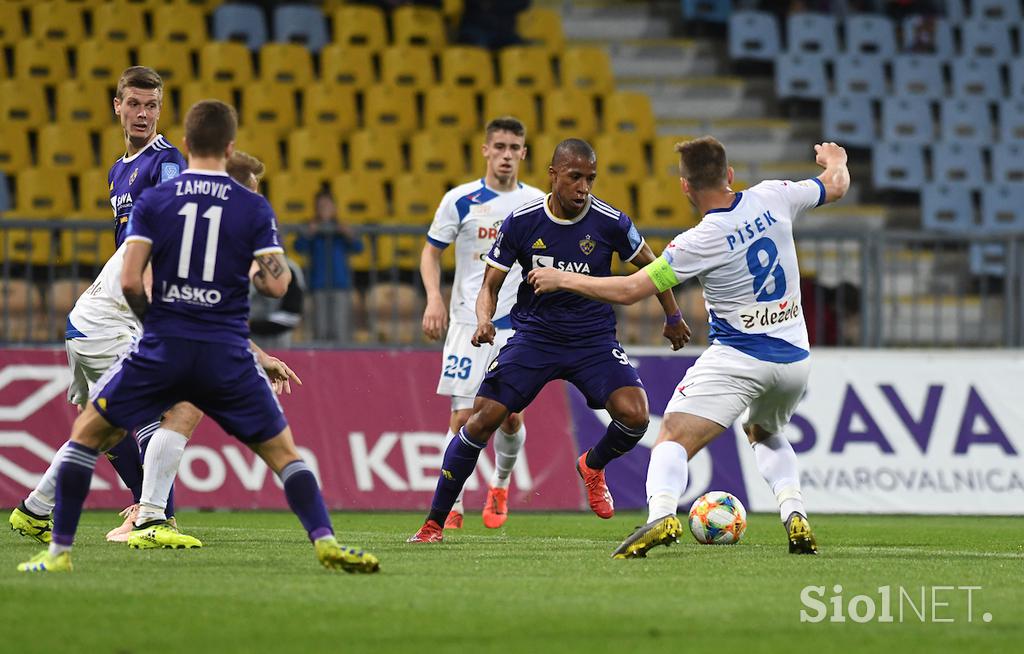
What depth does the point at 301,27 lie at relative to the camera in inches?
822

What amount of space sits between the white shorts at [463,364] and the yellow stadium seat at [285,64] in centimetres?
998

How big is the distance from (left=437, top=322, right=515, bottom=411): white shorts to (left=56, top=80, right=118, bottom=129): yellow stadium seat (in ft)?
31.5

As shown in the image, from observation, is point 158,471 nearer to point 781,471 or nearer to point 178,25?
point 781,471

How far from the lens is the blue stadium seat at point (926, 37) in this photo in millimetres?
22375

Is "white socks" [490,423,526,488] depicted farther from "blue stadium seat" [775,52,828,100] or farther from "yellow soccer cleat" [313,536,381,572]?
"blue stadium seat" [775,52,828,100]

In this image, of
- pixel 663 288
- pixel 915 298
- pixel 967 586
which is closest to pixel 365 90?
pixel 915 298

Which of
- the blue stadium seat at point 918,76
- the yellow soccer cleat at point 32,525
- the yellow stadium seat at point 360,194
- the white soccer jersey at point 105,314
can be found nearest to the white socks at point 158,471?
the yellow soccer cleat at point 32,525

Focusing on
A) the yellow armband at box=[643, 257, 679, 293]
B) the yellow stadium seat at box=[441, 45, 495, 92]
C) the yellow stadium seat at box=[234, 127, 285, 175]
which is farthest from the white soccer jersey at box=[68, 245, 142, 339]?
the yellow stadium seat at box=[441, 45, 495, 92]

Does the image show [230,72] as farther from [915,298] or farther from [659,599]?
[659,599]

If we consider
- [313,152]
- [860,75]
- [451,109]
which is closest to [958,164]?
[860,75]

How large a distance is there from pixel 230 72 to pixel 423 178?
10.9ft

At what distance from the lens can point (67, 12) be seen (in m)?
20.0

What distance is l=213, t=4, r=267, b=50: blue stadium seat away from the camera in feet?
67.7

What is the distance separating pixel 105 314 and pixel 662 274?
3337 millimetres
